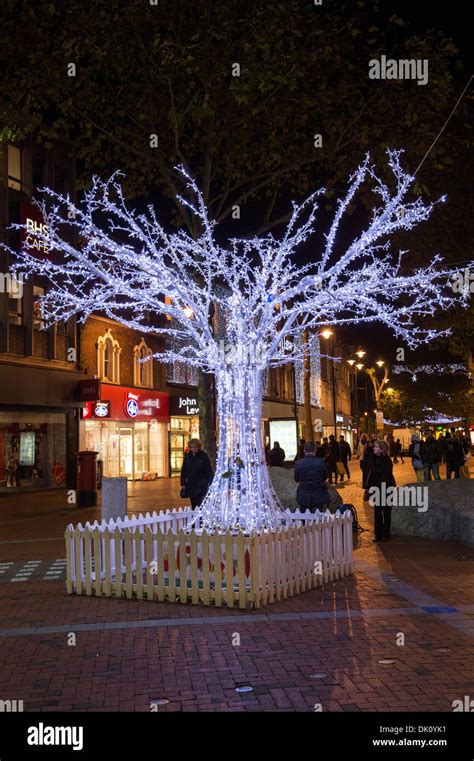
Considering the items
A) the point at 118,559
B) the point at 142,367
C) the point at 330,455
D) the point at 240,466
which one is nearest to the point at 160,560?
the point at 118,559

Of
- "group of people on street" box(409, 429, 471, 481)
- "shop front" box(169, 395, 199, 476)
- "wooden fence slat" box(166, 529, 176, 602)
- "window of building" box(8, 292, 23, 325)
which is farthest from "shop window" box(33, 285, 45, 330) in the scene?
"wooden fence slat" box(166, 529, 176, 602)

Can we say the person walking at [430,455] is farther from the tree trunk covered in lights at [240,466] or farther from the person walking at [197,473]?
the tree trunk covered in lights at [240,466]

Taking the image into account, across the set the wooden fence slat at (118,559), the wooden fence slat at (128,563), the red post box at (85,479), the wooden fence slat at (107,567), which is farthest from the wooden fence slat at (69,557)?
the red post box at (85,479)

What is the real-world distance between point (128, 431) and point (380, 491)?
1900 centimetres

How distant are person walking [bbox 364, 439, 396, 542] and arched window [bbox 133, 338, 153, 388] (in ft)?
60.7

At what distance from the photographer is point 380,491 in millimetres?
12984

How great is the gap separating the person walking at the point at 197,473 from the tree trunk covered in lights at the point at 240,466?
6.30 ft

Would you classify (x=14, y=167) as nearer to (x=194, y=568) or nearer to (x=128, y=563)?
(x=128, y=563)

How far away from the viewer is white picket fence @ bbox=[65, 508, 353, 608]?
8117mm

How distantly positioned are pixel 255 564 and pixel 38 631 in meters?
2.28

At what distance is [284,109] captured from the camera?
39.4 ft

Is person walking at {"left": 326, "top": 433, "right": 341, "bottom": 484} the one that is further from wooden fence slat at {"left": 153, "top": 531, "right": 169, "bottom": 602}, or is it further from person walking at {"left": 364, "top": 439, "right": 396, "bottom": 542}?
wooden fence slat at {"left": 153, "top": 531, "right": 169, "bottom": 602}
